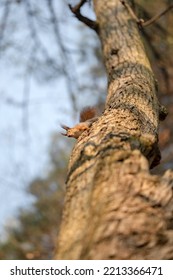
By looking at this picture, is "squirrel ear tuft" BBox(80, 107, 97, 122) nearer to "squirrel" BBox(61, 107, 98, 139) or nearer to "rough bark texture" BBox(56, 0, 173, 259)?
"squirrel" BBox(61, 107, 98, 139)

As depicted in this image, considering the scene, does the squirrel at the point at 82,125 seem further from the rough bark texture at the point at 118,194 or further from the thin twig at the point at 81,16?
the thin twig at the point at 81,16

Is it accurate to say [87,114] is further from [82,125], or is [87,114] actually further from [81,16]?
[81,16]

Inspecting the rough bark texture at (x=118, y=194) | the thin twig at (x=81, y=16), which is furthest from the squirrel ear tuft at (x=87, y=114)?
the thin twig at (x=81, y=16)

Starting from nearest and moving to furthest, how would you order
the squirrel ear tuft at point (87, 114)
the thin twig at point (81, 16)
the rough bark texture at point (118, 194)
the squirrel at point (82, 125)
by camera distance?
the rough bark texture at point (118, 194), the squirrel at point (82, 125), the squirrel ear tuft at point (87, 114), the thin twig at point (81, 16)

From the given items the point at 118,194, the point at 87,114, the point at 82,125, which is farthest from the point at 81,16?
the point at 118,194

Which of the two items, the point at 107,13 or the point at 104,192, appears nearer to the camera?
the point at 104,192
